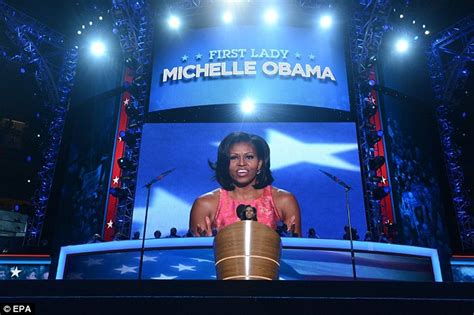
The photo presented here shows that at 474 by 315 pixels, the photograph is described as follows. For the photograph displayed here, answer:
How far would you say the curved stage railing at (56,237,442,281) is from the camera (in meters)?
8.00

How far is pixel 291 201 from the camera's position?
14344mm

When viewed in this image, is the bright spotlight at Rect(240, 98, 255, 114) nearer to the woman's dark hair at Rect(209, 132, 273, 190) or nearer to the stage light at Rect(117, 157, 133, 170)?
the woman's dark hair at Rect(209, 132, 273, 190)

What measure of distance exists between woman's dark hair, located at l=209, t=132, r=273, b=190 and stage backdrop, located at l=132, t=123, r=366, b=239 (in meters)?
0.18

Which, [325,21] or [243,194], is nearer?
[243,194]

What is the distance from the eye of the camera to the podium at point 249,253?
238 centimetres

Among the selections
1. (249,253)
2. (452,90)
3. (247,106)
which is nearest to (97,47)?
(247,106)

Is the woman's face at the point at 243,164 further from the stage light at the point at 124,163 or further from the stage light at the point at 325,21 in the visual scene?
the stage light at the point at 325,21

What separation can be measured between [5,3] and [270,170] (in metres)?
11.8

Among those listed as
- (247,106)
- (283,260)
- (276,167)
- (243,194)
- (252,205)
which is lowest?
(283,260)

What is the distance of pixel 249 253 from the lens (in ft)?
7.86

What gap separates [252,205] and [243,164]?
4.38 ft

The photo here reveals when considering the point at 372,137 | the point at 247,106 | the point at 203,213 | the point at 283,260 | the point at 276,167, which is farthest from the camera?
the point at 247,106

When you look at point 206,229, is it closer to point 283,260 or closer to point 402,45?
point 283,260

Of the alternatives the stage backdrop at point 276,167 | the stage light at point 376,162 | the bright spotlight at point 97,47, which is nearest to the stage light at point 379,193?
the stage backdrop at point 276,167
